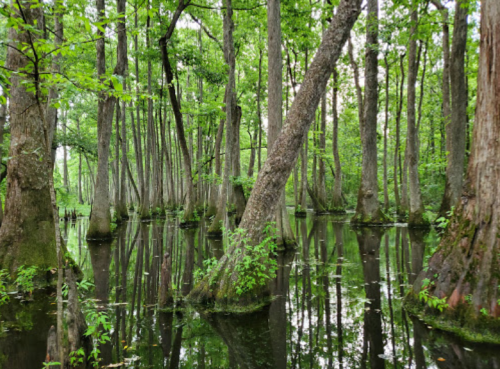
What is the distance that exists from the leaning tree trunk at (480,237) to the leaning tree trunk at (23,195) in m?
6.48

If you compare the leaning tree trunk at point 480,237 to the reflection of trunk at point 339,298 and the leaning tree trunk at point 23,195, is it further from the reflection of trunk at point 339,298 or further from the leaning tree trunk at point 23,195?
the leaning tree trunk at point 23,195

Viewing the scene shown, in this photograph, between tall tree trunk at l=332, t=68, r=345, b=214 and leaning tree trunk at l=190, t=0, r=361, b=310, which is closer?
Answer: leaning tree trunk at l=190, t=0, r=361, b=310

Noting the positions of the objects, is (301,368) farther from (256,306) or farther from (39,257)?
(39,257)

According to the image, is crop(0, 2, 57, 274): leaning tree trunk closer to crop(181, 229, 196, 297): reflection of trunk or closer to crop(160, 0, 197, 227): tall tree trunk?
crop(181, 229, 196, 297): reflection of trunk

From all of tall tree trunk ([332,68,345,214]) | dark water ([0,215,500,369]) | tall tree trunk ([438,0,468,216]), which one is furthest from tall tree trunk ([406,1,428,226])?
tall tree trunk ([332,68,345,214])

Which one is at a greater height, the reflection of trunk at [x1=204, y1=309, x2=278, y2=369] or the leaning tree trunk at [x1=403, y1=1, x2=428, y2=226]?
the leaning tree trunk at [x1=403, y1=1, x2=428, y2=226]

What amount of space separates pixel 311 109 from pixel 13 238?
18.5ft

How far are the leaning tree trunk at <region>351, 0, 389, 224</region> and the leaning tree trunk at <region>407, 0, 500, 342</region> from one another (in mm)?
10779

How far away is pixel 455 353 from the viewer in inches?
137

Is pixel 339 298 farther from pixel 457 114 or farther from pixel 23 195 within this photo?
pixel 457 114

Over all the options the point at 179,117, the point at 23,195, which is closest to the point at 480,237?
the point at 23,195

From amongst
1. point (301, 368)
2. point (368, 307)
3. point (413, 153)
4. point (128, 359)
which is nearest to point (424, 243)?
point (413, 153)

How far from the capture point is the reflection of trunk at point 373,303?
362cm

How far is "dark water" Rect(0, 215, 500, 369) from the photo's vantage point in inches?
136
